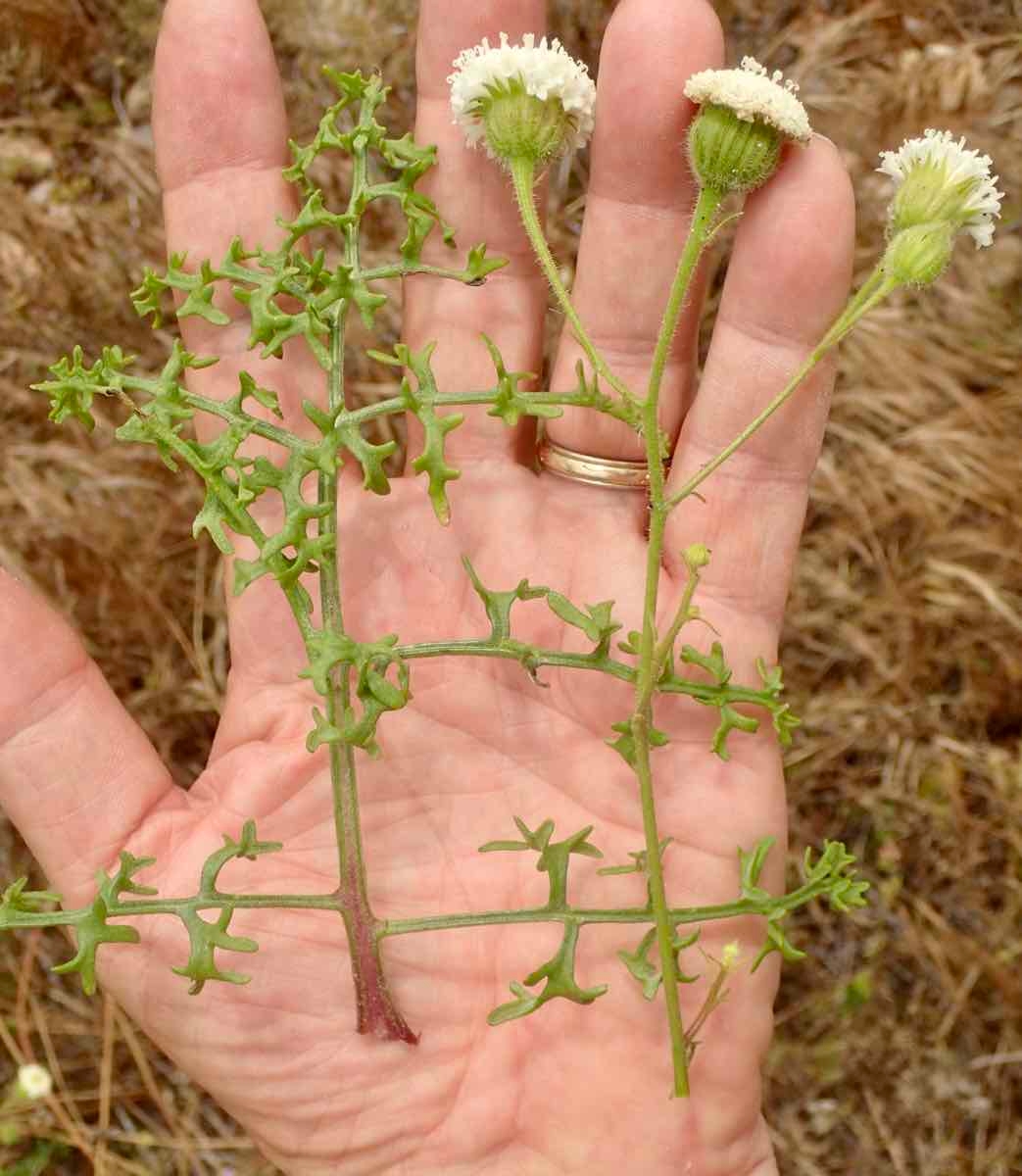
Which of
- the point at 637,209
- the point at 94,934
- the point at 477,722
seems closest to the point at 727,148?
the point at 637,209

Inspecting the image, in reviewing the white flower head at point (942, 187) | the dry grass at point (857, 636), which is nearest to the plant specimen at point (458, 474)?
the white flower head at point (942, 187)

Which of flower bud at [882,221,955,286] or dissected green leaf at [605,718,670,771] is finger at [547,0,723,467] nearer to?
flower bud at [882,221,955,286]

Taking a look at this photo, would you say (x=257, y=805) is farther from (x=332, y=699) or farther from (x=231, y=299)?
(x=231, y=299)

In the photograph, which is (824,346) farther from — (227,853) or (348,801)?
(227,853)

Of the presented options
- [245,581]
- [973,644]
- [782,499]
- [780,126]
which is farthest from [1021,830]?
[245,581]

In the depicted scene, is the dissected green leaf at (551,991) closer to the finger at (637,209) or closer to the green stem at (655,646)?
the green stem at (655,646)

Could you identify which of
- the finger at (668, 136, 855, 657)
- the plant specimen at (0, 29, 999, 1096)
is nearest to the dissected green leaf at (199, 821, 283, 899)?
the plant specimen at (0, 29, 999, 1096)

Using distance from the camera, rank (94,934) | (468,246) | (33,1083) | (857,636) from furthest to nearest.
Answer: (857,636) → (33,1083) → (468,246) → (94,934)

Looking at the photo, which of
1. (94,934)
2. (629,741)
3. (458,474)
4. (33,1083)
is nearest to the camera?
(458,474)
